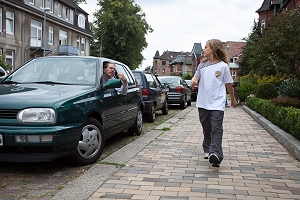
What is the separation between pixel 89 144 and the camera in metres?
4.88

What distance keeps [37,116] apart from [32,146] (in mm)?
360

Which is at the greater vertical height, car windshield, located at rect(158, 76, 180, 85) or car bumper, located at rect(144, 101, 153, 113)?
car windshield, located at rect(158, 76, 180, 85)

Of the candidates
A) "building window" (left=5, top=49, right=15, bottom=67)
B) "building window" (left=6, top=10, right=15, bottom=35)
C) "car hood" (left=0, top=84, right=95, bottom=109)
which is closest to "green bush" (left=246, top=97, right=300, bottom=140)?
"car hood" (left=0, top=84, right=95, bottom=109)

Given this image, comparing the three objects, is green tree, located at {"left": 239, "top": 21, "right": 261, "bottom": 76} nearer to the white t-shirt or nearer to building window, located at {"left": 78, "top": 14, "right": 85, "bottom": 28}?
the white t-shirt

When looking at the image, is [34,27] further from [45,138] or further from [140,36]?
[45,138]

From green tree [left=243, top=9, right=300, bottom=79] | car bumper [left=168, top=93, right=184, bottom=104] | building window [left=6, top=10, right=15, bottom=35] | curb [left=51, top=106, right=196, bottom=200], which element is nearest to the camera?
curb [left=51, top=106, right=196, bottom=200]

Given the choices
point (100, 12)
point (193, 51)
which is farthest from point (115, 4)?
point (193, 51)

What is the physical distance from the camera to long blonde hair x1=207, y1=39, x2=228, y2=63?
16.2ft

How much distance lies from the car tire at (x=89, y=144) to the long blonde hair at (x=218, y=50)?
197 cm

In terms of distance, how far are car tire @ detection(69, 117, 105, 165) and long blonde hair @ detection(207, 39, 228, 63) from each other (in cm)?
197

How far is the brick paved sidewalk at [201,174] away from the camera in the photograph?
146 inches

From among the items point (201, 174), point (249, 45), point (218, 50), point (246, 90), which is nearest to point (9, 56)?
point (249, 45)

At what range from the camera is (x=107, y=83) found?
223 inches

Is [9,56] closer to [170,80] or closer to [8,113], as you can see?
[170,80]
